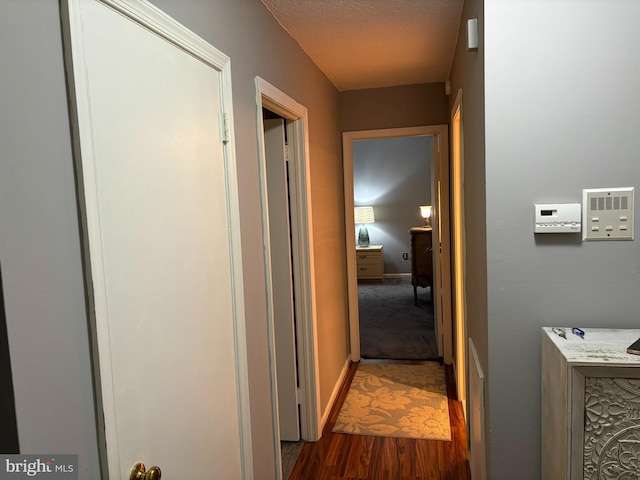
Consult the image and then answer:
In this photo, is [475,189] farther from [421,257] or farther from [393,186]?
[393,186]

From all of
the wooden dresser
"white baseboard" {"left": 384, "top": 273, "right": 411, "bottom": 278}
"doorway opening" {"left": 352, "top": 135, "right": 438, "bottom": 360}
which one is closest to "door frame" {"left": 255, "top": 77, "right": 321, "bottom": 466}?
the wooden dresser

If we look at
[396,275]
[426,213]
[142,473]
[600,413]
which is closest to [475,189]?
[600,413]

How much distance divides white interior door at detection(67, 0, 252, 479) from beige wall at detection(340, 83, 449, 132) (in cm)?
249

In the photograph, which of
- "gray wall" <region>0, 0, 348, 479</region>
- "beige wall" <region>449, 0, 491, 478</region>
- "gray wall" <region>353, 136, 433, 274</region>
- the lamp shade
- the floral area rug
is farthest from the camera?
the lamp shade

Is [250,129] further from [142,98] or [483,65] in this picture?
[483,65]

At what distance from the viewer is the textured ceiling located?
214 cm

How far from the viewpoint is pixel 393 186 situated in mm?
7898

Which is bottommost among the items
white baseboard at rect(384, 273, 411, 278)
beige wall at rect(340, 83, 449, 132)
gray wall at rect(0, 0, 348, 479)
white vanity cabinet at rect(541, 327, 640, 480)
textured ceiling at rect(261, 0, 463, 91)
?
white baseboard at rect(384, 273, 411, 278)

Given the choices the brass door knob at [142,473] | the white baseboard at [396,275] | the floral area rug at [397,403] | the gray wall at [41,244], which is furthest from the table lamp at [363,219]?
the brass door knob at [142,473]

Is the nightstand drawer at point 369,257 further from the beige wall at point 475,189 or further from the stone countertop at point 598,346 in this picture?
the stone countertop at point 598,346

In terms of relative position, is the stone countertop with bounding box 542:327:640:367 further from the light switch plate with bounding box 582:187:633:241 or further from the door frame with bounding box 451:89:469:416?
the door frame with bounding box 451:89:469:416

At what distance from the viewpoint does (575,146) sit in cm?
145

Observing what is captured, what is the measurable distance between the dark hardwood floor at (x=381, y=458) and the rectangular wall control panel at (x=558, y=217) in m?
1.56

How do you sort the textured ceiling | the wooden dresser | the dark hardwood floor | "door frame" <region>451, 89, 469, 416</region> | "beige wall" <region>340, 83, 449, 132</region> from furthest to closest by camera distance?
the wooden dresser → "beige wall" <region>340, 83, 449, 132</region> → "door frame" <region>451, 89, 469, 416</region> → the dark hardwood floor → the textured ceiling
